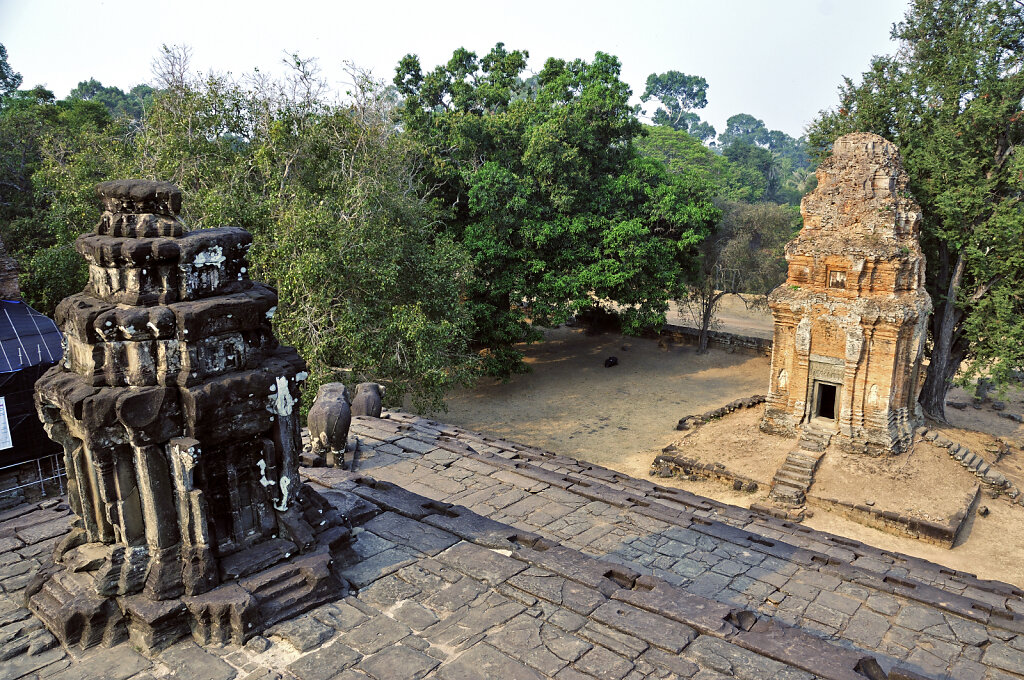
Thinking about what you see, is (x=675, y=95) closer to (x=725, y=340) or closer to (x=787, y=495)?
(x=725, y=340)

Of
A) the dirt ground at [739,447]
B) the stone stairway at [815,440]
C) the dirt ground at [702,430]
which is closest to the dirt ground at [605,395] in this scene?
the dirt ground at [702,430]

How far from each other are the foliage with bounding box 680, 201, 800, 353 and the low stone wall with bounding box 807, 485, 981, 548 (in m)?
11.7

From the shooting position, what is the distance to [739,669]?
15.8 feet

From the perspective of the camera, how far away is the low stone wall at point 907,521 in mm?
11492

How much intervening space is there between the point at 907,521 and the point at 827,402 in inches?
181

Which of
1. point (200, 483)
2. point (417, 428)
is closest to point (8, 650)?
point (200, 483)

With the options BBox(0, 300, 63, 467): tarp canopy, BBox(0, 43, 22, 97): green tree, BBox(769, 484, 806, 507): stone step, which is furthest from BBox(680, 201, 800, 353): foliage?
BBox(0, 43, 22, 97): green tree

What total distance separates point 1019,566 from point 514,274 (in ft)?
43.2

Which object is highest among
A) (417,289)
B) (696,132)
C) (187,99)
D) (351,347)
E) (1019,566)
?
(696,132)

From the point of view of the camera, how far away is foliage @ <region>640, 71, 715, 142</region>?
70.2m

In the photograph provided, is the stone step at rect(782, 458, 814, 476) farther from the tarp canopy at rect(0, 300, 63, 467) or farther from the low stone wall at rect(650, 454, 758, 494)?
the tarp canopy at rect(0, 300, 63, 467)

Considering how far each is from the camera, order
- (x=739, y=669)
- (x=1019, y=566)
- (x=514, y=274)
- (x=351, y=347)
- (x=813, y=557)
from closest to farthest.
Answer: (x=739, y=669) → (x=813, y=557) → (x=1019, y=566) → (x=351, y=347) → (x=514, y=274)

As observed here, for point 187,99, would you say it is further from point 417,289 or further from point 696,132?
point 696,132

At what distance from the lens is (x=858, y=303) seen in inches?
548
